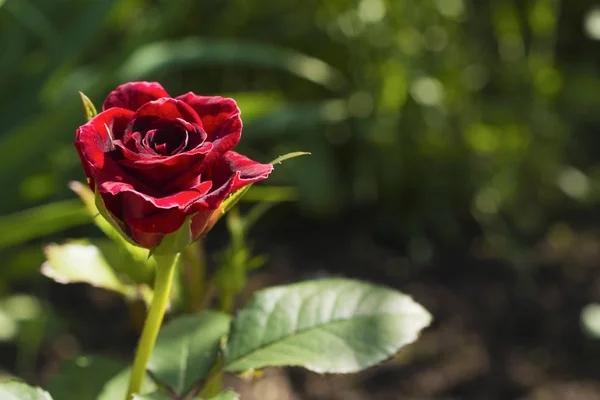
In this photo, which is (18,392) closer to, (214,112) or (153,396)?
(153,396)

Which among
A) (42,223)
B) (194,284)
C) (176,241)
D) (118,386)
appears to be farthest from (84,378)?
(42,223)

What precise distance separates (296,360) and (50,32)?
111 cm

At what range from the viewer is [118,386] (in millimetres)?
669

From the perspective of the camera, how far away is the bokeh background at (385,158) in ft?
4.51

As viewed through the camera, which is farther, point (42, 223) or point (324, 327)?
point (42, 223)

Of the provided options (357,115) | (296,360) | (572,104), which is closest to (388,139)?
(357,115)

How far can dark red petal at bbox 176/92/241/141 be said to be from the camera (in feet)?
1.61

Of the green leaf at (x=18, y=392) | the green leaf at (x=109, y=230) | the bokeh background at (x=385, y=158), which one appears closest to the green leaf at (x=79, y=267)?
the green leaf at (x=109, y=230)

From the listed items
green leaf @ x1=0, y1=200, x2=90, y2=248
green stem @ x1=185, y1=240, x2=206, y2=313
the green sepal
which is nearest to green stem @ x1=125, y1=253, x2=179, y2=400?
the green sepal

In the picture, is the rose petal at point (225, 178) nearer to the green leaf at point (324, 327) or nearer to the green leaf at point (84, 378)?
the green leaf at point (324, 327)

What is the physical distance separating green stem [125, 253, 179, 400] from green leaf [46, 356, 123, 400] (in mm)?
130

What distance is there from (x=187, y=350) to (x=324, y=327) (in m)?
0.11

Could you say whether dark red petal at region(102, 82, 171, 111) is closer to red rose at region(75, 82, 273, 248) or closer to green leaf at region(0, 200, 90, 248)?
red rose at region(75, 82, 273, 248)

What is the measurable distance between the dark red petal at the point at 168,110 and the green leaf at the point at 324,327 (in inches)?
7.1
